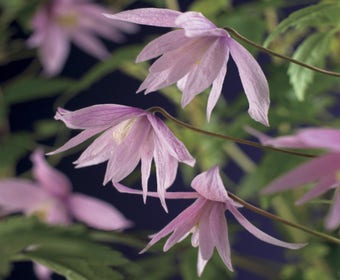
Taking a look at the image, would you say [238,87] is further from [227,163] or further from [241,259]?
[241,259]

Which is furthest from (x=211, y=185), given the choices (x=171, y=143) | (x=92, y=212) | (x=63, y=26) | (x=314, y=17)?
(x=63, y=26)

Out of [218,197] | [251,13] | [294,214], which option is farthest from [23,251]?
[294,214]

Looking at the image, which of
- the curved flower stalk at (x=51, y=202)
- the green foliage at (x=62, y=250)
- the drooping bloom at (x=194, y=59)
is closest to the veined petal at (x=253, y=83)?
the drooping bloom at (x=194, y=59)

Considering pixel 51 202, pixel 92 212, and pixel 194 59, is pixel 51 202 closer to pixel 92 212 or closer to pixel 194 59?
pixel 92 212

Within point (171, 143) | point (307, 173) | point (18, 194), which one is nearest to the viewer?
point (307, 173)

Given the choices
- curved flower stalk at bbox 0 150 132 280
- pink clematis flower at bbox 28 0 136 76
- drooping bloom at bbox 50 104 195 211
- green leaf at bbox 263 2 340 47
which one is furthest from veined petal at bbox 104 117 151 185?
pink clematis flower at bbox 28 0 136 76
